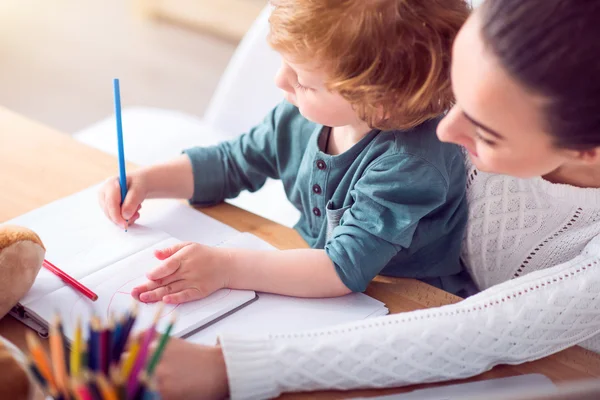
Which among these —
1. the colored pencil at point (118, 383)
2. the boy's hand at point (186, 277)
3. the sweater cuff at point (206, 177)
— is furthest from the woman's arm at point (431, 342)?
the sweater cuff at point (206, 177)

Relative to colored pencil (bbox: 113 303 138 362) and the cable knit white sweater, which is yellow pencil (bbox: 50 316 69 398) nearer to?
colored pencil (bbox: 113 303 138 362)

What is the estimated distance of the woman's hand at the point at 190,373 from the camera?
63 centimetres

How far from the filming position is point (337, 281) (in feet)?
2.57

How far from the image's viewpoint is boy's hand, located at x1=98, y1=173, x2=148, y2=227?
884mm

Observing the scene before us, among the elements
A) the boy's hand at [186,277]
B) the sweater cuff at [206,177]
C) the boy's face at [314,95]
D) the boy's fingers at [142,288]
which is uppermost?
the boy's face at [314,95]

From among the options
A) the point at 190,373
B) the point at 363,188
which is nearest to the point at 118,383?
the point at 190,373

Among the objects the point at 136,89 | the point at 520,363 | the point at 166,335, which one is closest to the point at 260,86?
the point at 520,363

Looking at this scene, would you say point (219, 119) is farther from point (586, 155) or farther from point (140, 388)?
point (140, 388)

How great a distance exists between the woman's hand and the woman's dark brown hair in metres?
0.36

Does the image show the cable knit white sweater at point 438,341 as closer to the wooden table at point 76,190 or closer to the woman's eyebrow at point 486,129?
the wooden table at point 76,190

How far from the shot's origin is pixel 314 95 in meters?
0.81

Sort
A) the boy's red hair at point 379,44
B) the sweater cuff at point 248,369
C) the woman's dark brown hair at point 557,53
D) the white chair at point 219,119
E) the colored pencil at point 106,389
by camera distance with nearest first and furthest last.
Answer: the colored pencil at point 106,389 → the woman's dark brown hair at point 557,53 → the sweater cuff at point 248,369 → the boy's red hair at point 379,44 → the white chair at point 219,119

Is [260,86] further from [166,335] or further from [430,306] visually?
[166,335]

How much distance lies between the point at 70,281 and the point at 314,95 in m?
0.33
